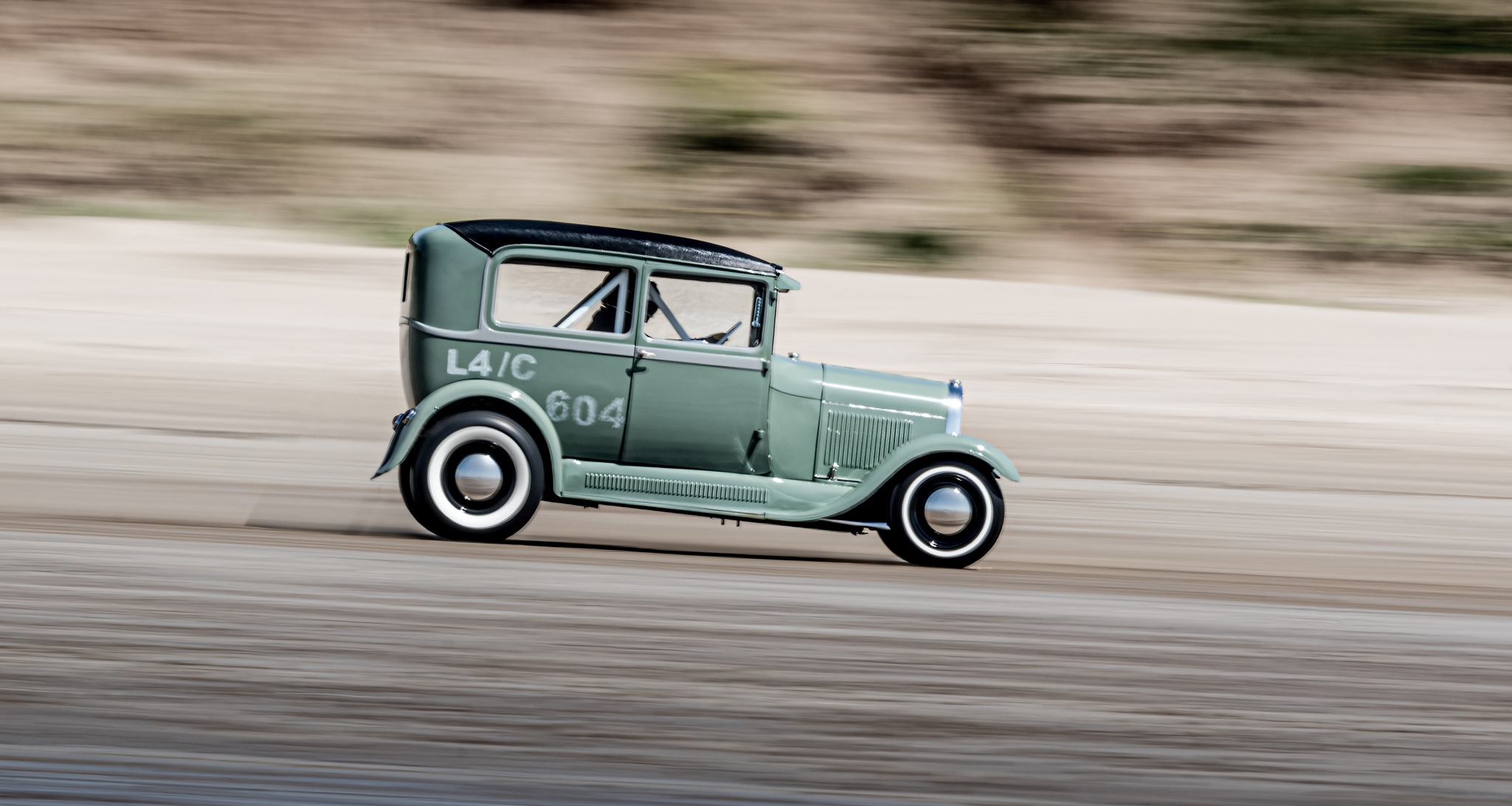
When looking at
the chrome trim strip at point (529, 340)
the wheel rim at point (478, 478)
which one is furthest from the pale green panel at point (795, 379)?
the wheel rim at point (478, 478)

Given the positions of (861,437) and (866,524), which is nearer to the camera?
(866,524)

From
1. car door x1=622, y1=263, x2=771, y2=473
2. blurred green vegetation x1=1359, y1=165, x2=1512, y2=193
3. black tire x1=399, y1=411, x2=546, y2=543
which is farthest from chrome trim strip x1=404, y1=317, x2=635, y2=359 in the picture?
blurred green vegetation x1=1359, y1=165, x2=1512, y2=193

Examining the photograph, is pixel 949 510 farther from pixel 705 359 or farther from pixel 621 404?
pixel 621 404

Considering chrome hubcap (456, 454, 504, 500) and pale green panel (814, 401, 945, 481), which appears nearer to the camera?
chrome hubcap (456, 454, 504, 500)

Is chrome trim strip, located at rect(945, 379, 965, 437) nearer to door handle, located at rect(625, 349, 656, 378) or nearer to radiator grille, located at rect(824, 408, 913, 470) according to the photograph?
radiator grille, located at rect(824, 408, 913, 470)

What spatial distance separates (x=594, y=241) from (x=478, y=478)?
1.23 metres

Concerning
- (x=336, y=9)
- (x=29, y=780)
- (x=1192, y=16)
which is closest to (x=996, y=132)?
(x=1192, y=16)

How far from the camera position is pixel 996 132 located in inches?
1122

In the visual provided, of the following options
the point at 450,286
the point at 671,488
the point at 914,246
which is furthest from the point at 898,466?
the point at 914,246

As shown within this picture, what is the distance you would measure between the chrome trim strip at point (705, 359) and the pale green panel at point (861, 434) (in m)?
0.45

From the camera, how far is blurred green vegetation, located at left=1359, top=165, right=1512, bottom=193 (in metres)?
27.2

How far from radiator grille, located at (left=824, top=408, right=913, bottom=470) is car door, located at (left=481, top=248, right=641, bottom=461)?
3.39 ft

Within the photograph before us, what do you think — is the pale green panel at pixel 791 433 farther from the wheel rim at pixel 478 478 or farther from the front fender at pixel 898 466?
the wheel rim at pixel 478 478

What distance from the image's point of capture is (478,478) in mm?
7324
